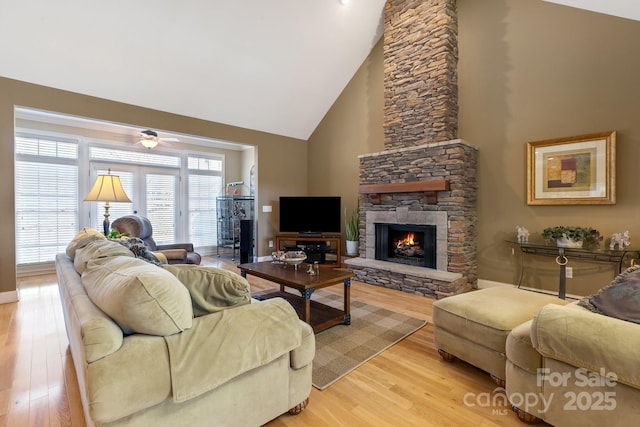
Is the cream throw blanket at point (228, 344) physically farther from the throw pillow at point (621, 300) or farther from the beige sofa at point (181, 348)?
the throw pillow at point (621, 300)

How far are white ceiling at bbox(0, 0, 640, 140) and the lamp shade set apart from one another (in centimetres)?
151

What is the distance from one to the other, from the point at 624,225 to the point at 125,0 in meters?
5.91

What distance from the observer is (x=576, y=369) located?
1.41 m

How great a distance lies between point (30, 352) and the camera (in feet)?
7.89

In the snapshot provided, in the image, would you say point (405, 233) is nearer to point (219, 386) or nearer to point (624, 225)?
point (624, 225)

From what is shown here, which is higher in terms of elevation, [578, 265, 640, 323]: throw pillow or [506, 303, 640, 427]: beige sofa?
[578, 265, 640, 323]: throw pillow

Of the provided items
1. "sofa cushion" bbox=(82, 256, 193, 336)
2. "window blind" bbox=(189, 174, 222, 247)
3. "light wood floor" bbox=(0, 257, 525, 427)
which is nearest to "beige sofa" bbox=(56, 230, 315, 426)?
"sofa cushion" bbox=(82, 256, 193, 336)

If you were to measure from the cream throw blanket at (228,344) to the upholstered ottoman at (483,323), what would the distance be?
3.90 ft

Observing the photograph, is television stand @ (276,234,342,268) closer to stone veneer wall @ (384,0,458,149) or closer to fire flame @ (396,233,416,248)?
fire flame @ (396,233,416,248)

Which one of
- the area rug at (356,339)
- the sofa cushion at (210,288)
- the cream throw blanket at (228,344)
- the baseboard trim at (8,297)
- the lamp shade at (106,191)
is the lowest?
the area rug at (356,339)

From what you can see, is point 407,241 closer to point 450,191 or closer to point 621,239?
point 450,191

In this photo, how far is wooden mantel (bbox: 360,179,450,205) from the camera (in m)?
3.97

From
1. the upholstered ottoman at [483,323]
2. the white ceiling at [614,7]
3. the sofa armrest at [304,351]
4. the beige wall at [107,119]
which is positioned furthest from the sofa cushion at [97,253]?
the white ceiling at [614,7]

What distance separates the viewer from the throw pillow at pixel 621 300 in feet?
4.71
